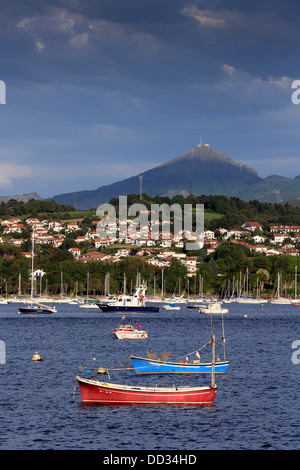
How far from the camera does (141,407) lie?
157ft

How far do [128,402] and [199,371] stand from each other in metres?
11.6

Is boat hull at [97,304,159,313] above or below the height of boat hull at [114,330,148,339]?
below

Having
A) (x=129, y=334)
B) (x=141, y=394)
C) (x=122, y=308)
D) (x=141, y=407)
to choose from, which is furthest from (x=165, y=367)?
(x=122, y=308)

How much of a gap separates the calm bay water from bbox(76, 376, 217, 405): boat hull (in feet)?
1.91

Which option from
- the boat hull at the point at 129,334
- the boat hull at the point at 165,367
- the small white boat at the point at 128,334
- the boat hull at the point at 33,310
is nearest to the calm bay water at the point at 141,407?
the boat hull at the point at 165,367

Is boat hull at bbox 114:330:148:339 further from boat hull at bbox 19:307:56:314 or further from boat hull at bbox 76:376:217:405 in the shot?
boat hull at bbox 19:307:56:314

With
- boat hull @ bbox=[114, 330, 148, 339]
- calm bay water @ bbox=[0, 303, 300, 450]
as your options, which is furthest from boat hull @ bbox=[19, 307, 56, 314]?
boat hull @ bbox=[114, 330, 148, 339]

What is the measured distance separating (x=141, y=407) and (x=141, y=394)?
98cm

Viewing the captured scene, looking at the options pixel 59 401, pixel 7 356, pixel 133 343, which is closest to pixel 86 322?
pixel 133 343

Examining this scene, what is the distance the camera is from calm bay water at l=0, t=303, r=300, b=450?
39.8 m

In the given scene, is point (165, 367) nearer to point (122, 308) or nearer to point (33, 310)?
point (33, 310)

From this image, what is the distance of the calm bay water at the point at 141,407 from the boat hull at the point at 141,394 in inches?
22.9
